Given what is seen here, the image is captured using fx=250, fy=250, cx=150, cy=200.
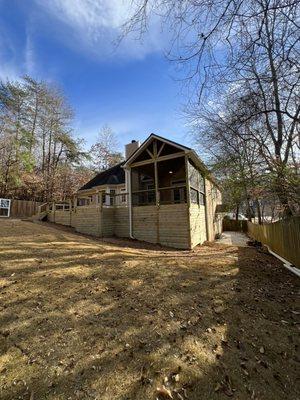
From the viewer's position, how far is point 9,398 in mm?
2342

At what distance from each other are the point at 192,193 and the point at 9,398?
39.5 feet

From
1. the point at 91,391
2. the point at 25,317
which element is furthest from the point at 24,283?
the point at 91,391

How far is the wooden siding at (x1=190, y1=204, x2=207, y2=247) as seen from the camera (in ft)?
41.3

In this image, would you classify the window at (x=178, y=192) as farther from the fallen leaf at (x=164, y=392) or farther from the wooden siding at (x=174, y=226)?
the fallen leaf at (x=164, y=392)

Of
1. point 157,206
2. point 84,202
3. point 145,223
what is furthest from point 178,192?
point 84,202

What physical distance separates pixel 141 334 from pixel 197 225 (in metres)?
10.6

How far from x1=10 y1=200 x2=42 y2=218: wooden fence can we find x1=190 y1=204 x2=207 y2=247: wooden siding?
1574cm

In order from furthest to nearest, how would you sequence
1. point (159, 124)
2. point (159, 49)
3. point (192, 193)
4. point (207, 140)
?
point (192, 193) → point (207, 140) → point (159, 124) → point (159, 49)

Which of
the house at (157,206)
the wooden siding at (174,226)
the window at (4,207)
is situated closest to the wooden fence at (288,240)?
the house at (157,206)

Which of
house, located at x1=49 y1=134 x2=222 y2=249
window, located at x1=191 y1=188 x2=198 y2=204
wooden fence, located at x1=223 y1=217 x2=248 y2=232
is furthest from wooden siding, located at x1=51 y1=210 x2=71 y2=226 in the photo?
wooden fence, located at x1=223 y1=217 x2=248 y2=232

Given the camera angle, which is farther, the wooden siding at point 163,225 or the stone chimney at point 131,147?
the stone chimney at point 131,147

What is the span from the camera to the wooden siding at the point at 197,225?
1258 cm

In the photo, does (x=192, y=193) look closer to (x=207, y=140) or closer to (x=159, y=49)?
(x=207, y=140)

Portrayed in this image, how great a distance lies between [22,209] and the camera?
75.0 ft
